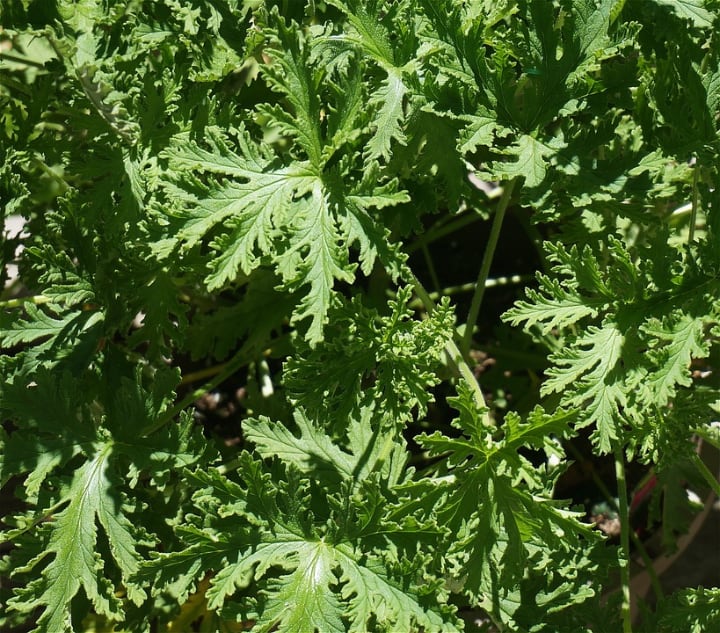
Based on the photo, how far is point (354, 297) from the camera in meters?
A: 1.48

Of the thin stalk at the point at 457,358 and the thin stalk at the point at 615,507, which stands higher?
the thin stalk at the point at 457,358

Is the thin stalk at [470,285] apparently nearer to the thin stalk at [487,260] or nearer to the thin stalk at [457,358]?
the thin stalk at [487,260]

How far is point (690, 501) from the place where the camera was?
192 centimetres

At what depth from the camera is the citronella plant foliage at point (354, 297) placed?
1.36 meters

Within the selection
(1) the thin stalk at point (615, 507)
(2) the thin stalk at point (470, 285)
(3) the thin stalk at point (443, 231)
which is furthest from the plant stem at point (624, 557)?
(3) the thin stalk at point (443, 231)

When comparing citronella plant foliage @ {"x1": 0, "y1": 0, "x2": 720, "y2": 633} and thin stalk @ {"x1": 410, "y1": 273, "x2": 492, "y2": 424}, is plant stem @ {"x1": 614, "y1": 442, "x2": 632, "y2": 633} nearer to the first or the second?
citronella plant foliage @ {"x1": 0, "y1": 0, "x2": 720, "y2": 633}

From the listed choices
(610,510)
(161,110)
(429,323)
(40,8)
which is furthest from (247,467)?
(610,510)

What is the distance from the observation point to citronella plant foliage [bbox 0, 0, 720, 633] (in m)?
1.36

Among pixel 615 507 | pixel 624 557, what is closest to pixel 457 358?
pixel 624 557

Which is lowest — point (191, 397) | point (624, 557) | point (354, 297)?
point (191, 397)

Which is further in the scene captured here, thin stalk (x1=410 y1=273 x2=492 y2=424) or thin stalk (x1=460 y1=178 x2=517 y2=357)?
thin stalk (x1=460 y1=178 x2=517 y2=357)

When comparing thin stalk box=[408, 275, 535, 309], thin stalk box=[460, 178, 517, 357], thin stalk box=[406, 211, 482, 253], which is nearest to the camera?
thin stalk box=[460, 178, 517, 357]

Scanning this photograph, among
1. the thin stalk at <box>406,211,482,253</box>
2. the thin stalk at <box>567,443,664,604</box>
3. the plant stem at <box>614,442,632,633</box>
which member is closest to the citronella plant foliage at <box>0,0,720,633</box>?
the plant stem at <box>614,442,632,633</box>

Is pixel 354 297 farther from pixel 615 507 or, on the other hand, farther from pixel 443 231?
pixel 615 507
